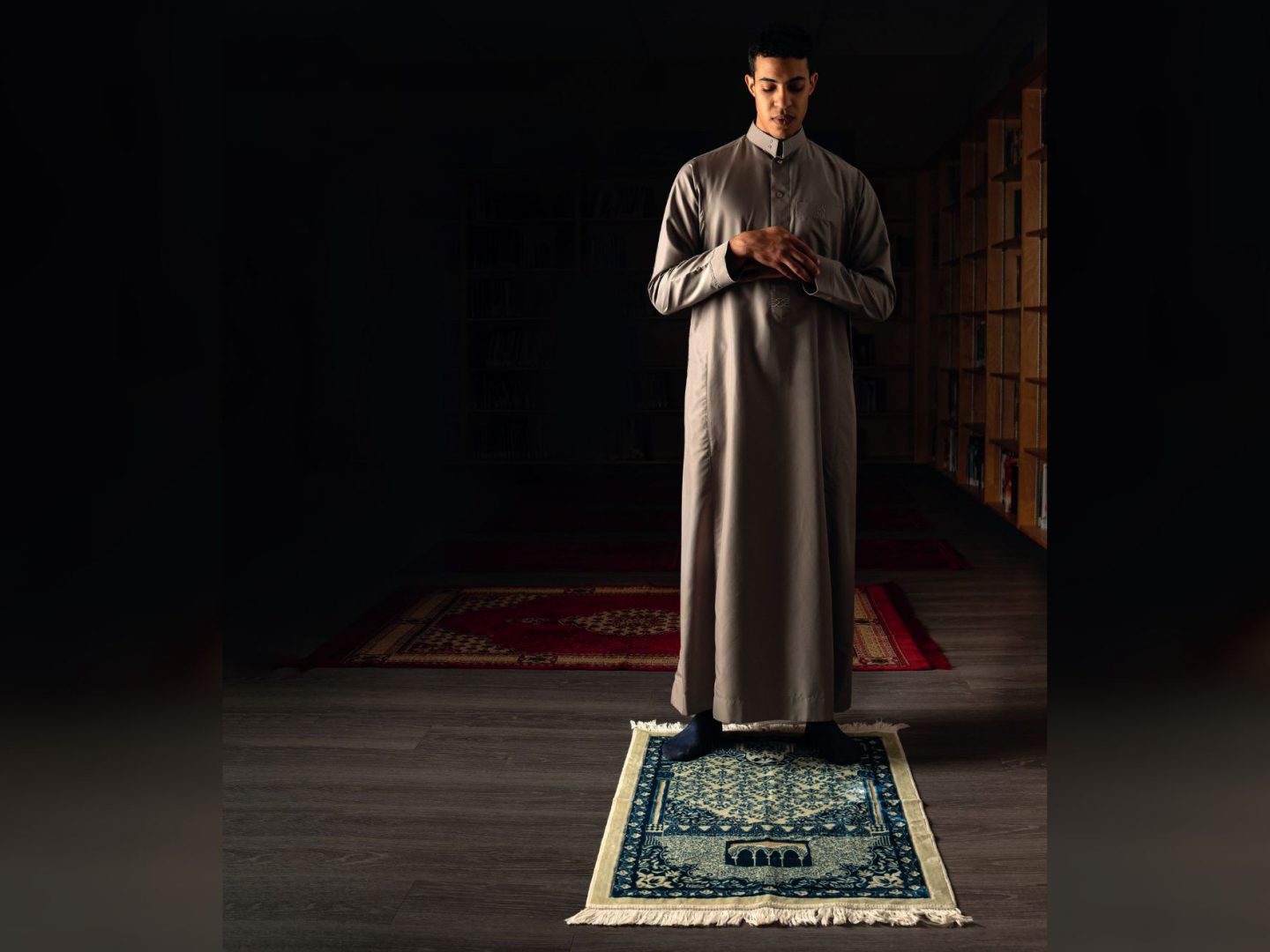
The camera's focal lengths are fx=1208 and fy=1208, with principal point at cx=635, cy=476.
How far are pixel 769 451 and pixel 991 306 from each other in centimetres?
445

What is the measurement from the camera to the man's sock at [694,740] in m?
2.58

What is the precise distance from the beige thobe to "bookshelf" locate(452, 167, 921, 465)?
19.3 ft

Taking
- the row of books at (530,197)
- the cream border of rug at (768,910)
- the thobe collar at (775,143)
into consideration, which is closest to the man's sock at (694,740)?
the cream border of rug at (768,910)

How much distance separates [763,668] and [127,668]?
2.18 m

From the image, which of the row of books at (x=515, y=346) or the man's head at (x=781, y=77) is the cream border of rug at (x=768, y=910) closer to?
the man's head at (x=781, y=77)

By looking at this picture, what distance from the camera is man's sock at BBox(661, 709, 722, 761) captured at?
8.46 ft

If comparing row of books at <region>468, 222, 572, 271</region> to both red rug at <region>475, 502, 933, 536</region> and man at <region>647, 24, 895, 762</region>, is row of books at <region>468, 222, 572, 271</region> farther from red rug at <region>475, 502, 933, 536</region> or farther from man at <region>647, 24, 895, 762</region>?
man at <region>647, 24, 895, 762</region>

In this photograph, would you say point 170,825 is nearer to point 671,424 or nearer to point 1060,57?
point 1060,57

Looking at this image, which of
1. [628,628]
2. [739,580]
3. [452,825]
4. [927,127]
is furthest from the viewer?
[927,127]

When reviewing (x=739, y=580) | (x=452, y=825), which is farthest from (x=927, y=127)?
(x=452, y=825)

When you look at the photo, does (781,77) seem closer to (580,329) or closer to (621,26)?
(621,26)

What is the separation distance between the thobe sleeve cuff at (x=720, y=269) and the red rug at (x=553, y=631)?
4.45ft

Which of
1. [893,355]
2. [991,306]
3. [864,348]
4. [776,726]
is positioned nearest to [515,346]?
[864,348]

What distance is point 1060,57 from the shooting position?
1.16 ft
